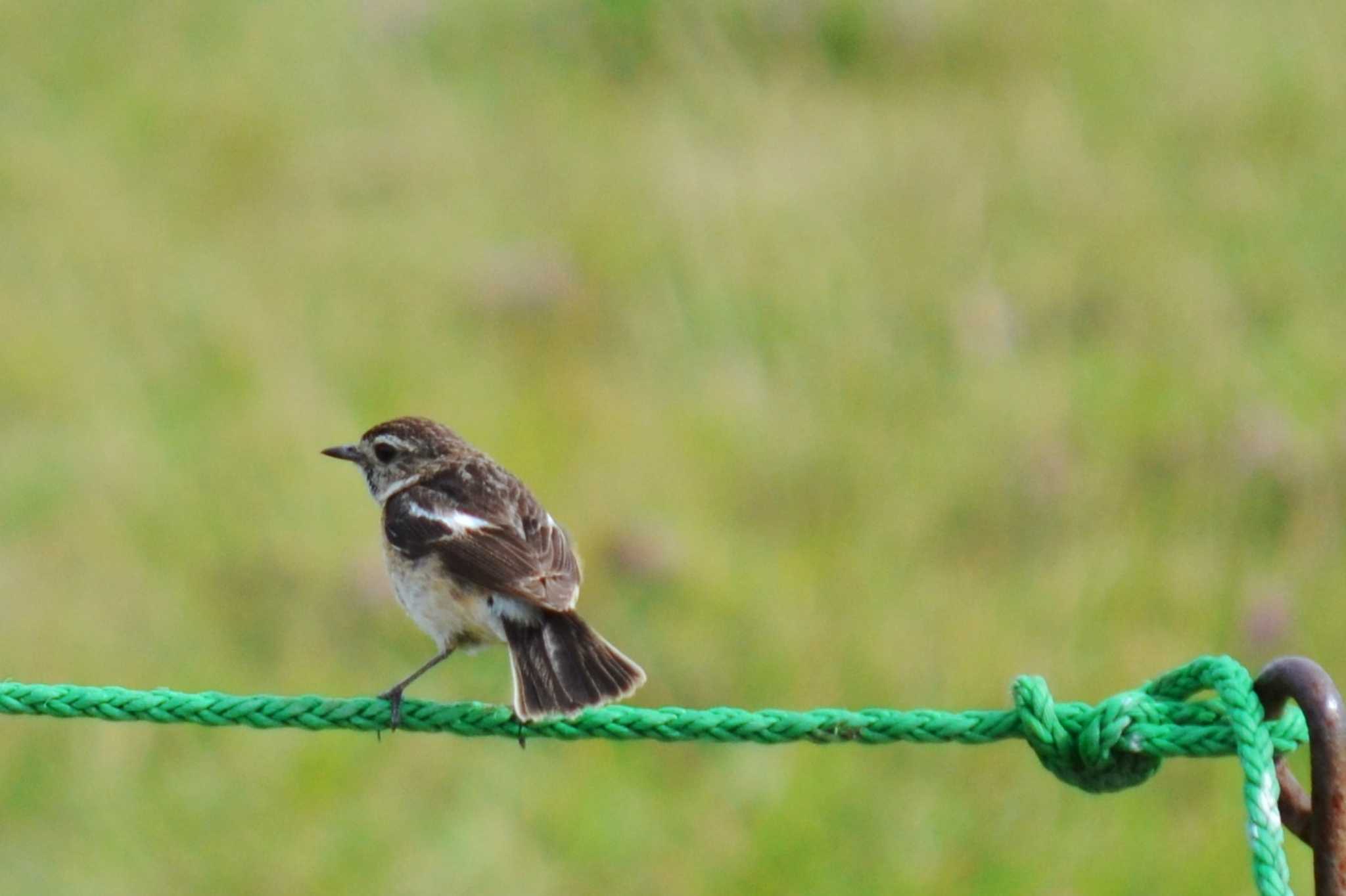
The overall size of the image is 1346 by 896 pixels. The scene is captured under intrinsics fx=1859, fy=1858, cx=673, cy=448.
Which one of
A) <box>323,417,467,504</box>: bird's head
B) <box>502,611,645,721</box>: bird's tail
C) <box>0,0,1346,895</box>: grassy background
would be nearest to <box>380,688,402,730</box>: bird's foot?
<box>502,611,645,721</box>: bird's tail

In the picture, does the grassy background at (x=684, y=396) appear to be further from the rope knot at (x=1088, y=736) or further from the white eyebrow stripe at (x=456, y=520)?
the rope knot at (x=1088, y=736)

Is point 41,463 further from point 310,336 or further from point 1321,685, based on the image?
point 1321,685

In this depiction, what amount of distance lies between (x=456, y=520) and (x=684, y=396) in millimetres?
3587

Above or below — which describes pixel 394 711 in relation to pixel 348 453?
below

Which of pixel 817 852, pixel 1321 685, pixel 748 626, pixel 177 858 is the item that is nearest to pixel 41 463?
pixel 177 858

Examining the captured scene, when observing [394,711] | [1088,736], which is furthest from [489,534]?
[1088,736]

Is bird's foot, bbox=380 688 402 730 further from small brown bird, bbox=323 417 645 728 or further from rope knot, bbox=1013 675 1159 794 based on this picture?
rope knot, bbox=1013 675 1159 794

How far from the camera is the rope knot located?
3.13 meters

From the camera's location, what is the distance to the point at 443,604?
486 cm

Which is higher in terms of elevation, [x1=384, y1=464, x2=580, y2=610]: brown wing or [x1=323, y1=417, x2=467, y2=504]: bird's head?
[x1=323, y1=417, x2=467, y2=504]: bird's head

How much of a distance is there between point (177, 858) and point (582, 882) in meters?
1.35

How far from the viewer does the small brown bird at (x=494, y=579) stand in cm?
417

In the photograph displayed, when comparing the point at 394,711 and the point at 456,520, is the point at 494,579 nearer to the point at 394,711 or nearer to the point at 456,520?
the point at 456,520

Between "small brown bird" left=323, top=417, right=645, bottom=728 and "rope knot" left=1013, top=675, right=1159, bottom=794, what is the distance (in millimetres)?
1136
